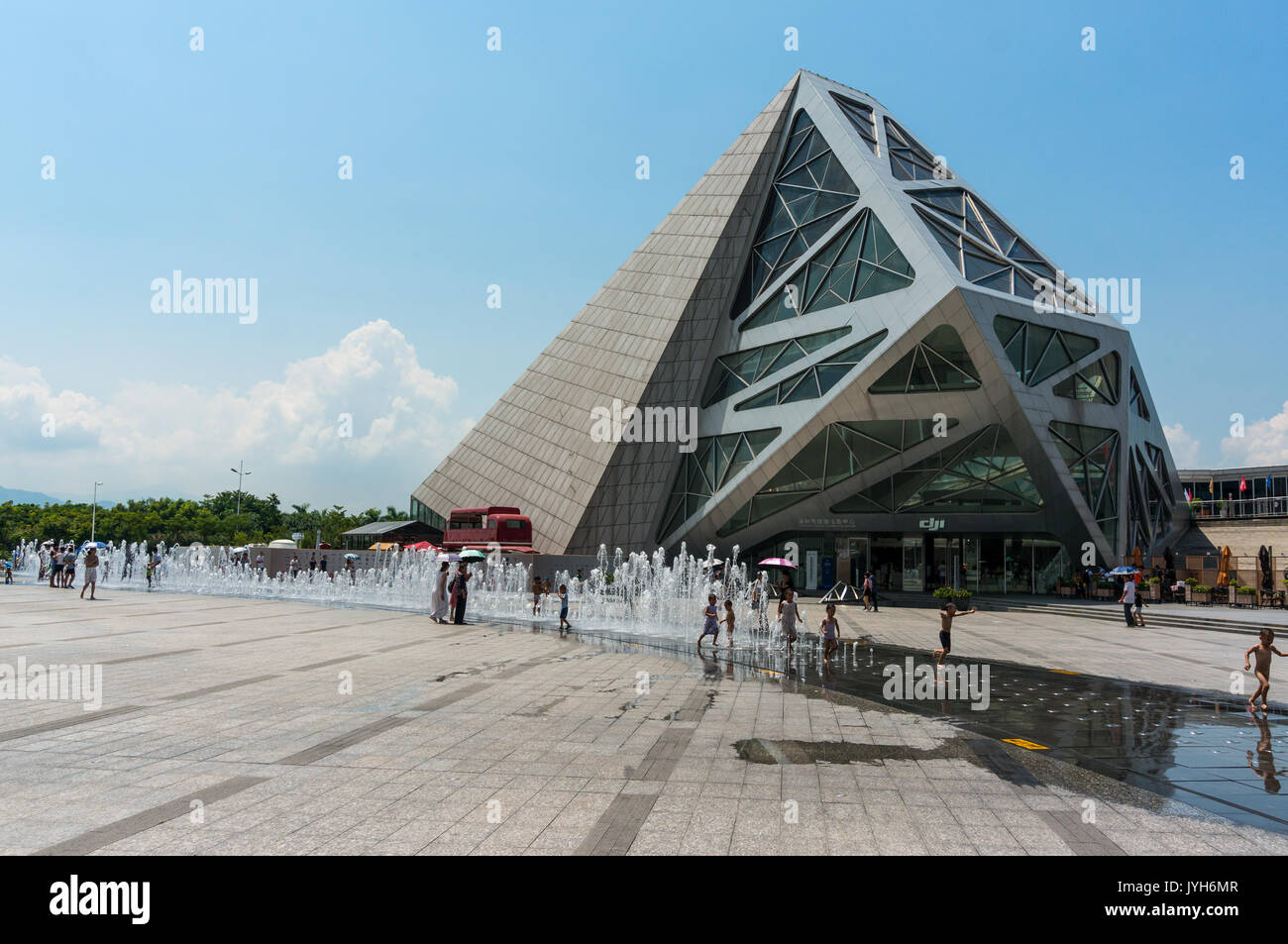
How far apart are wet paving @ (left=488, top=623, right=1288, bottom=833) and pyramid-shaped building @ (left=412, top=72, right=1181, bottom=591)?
1876 centimetres

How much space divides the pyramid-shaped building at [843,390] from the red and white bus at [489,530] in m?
1.33

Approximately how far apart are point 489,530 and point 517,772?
32860mm

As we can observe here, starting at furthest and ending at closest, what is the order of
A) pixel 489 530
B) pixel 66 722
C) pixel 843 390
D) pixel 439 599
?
pixel 489 530, pixel 843 390, pixel 439 599, pixel 66 722

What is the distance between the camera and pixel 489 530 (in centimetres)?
3959

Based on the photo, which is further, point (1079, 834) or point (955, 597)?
point (955, 597)

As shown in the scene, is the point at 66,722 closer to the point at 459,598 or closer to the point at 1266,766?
the point at 1266,766

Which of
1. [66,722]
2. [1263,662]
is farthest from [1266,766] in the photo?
[66,722]

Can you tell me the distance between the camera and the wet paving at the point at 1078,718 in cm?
768

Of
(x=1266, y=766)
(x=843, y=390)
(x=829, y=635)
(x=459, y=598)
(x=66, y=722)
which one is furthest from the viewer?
(x=843, y=390)

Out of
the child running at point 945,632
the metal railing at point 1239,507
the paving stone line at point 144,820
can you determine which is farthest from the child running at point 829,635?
the metal railing at point 1239,507

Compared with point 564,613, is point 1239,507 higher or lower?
Result: higher
